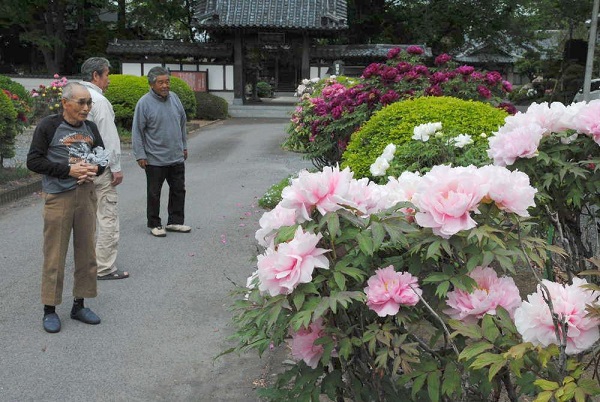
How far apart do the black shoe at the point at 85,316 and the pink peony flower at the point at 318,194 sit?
11.0 ft

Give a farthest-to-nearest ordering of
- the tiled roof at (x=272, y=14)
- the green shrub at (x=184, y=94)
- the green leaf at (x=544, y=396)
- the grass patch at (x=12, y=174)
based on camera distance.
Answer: the tiled roof at (x=272, y=14) → the green shrub at (x=184, y=94) → the grass patch at (x=12, y=174) → the green leaf at (x=544, y=396)

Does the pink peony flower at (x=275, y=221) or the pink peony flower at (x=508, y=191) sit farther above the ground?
the pink peony flower at (x=508, y=191)

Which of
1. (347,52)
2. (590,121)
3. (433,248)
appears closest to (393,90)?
(590,121)

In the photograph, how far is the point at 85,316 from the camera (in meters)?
5.15

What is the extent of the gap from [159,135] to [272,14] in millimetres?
24573

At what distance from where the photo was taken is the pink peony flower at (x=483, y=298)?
2.16 meters

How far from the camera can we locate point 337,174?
→ 224cm

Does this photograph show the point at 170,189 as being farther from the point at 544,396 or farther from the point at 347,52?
the point at 347,52

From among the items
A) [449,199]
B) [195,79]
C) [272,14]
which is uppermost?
[272,14]

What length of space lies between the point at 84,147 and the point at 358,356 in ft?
10.5

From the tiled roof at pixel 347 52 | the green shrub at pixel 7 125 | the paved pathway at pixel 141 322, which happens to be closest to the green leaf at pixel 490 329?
the paved pathway at pixel 141 322

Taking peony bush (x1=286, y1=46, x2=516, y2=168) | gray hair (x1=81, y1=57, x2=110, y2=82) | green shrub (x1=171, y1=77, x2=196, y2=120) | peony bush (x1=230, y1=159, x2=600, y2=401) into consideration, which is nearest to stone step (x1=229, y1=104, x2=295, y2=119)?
green shrub (x1=171, y1=77, x2=196, y2=120)

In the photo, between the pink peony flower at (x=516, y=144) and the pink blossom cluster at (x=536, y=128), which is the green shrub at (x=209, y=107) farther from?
the pink peony flower at (x=516, y=144)

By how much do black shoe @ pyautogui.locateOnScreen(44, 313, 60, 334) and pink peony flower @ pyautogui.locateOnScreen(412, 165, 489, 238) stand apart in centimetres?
360
